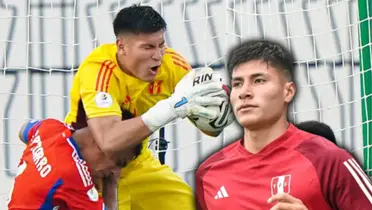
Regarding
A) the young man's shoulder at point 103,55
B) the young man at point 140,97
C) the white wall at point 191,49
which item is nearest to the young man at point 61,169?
the young man at point 140,97

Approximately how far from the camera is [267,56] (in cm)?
311

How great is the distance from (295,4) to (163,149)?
889mm

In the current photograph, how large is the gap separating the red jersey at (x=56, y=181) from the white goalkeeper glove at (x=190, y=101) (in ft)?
1.21

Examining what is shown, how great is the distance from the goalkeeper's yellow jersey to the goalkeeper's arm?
0.26ft

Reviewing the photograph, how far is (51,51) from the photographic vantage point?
5.00 meters

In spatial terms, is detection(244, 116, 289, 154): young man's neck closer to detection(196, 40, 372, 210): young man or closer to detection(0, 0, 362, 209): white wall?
detection(196, 40, 372, 210): young man

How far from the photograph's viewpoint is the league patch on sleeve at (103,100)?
13.0 feet

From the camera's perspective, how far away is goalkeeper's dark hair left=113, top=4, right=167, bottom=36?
4.05m

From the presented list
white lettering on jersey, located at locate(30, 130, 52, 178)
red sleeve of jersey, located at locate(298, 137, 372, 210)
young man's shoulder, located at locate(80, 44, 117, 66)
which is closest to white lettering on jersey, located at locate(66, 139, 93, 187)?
white lettering on jersey, located at locate(30, 130, 52, 178)

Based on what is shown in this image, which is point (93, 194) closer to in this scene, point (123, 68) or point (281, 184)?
point (123, 68)

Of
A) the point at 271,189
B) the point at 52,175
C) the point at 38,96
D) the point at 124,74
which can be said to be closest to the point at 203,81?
the point at 124,74

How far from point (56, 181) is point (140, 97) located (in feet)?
1.56

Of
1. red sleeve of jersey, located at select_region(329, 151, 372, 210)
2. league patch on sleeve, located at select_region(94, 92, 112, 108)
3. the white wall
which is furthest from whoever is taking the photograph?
the white wall

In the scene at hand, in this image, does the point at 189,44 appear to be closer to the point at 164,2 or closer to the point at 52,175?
the point at 164,2
